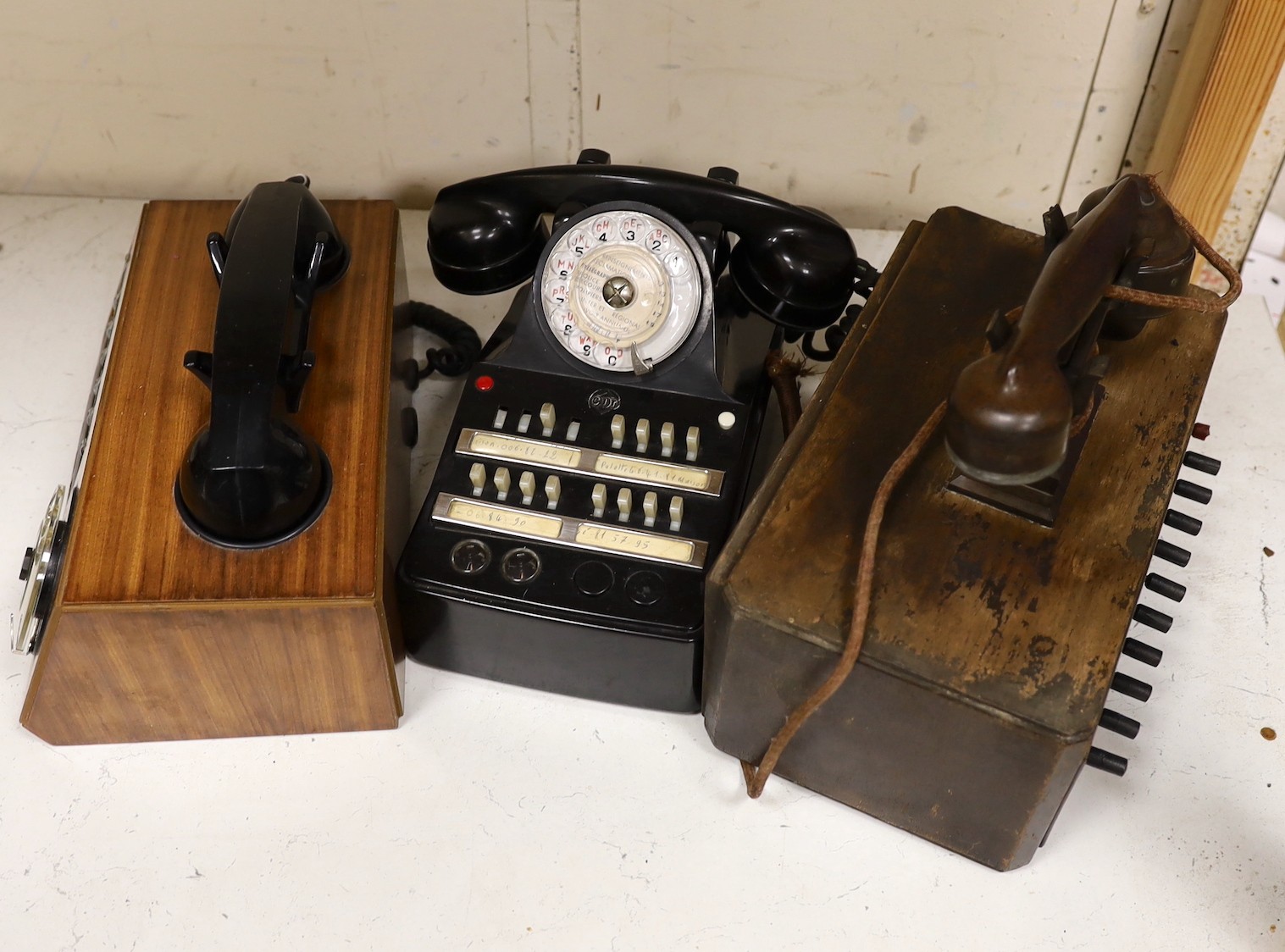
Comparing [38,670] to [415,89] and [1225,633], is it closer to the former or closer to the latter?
[415,89]

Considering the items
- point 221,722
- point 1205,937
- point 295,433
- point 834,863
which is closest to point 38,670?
point 221,722

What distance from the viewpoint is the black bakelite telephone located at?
3.24 ft

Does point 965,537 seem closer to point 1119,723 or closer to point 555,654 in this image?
point 1119,723

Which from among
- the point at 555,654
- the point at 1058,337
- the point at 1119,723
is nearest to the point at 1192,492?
the point at 1119,723

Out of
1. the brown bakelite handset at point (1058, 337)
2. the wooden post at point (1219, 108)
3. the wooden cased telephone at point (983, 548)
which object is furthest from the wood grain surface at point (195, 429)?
the wooden post at point (1219, 108)

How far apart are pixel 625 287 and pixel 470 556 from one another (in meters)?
0.29

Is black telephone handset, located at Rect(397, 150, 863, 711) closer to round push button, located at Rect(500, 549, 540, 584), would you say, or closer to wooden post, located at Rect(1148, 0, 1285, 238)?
round push button, located at Rect(500, 549, 540, 584)

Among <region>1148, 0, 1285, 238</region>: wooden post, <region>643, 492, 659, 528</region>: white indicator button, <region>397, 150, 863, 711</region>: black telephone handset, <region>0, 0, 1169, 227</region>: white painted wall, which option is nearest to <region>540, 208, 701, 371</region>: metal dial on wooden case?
<region>397, 150, 863, 711</region>: black telephone handset

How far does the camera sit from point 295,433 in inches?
40.8

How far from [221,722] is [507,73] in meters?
0.86

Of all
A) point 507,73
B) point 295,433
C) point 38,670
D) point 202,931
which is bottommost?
point 202,931

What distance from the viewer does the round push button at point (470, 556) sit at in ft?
3.58

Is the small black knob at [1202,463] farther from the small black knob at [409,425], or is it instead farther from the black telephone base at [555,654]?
the small black knob at [409,425]

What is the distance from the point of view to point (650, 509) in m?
1.10
